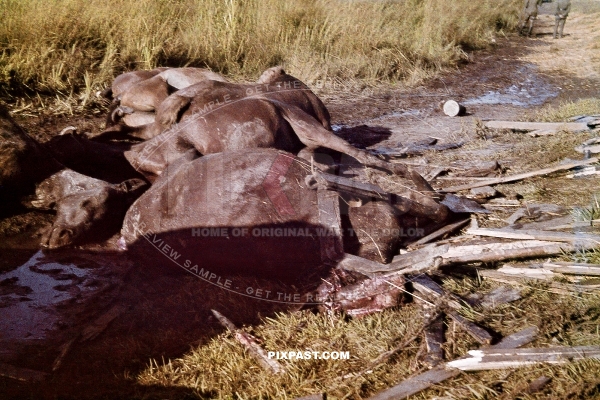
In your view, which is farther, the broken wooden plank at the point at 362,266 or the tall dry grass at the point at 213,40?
the tall dry grass at the point at 213,40

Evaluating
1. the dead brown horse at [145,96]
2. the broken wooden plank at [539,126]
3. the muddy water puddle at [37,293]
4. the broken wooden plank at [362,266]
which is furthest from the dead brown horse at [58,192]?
the broken wooden plank at [539,126]

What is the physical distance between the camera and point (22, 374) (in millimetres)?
2889

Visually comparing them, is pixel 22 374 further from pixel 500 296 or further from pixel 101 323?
pixel 500 296

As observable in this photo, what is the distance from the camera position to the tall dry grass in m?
6.82

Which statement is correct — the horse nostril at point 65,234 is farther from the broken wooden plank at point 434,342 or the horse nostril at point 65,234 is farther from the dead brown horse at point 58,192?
the broken wooden plank at point 434,342

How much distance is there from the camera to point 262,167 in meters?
3.74

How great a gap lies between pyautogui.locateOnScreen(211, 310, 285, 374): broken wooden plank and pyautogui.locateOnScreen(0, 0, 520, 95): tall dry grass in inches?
180

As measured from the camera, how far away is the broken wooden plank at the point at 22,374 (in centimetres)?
287

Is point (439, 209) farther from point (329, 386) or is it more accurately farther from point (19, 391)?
point (19, 391)

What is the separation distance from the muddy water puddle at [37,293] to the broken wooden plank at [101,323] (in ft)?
0.76

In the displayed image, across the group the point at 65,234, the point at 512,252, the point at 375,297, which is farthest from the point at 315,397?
the point at 65,234

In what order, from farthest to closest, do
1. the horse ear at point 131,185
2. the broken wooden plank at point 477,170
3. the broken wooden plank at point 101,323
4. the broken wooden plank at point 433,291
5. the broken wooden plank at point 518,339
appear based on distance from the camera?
1. the broken wooden plank at point 477,170
2. the horse ear at point 131,185
3. the broken wooden plank at point 433,291
4. the broken wooden plank at point 101,323
5. the broken wooden plank at point 518,339

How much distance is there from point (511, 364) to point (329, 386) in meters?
0.92

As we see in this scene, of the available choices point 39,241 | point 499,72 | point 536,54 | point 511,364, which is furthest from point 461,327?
point 536,54
